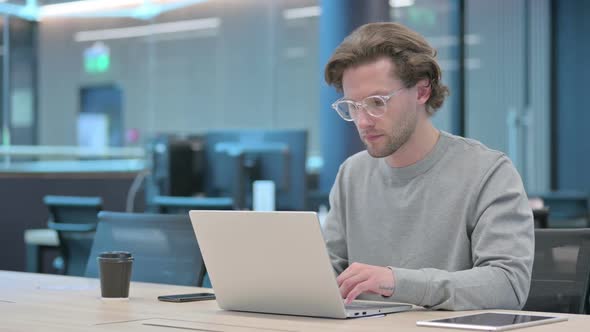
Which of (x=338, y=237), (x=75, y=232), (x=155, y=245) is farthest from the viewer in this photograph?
(x=75, y=232)

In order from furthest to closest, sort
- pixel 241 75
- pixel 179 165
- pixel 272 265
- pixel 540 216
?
pixel 241 75 → pixel 179 165 → pixel 540 216 → pixel 272 265

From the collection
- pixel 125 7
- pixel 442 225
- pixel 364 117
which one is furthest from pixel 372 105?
pixel 125 7

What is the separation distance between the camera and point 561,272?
227 centimetres

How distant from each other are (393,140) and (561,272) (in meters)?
0.52

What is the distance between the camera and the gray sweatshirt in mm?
1930

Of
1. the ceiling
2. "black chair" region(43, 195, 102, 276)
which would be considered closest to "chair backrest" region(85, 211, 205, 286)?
"black chair" region(43, 195, 102, 276)

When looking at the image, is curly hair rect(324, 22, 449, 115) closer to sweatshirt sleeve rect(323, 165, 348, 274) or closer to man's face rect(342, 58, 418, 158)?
man's face rect(342, 58, 418, 158)

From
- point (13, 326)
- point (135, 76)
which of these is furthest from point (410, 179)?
point (135, 76)

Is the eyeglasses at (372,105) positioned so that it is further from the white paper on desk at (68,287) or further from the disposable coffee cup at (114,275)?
the white paper on desk at (68,287)

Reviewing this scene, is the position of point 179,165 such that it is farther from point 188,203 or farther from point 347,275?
point 347,275

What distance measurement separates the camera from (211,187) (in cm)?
571

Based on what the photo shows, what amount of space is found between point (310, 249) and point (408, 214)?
22.2 inches

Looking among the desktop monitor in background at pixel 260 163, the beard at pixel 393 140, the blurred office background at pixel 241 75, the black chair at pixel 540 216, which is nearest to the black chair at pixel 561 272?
the beard at pixel 393 140

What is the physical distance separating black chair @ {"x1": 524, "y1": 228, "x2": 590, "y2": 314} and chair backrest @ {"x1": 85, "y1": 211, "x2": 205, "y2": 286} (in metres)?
0.88
